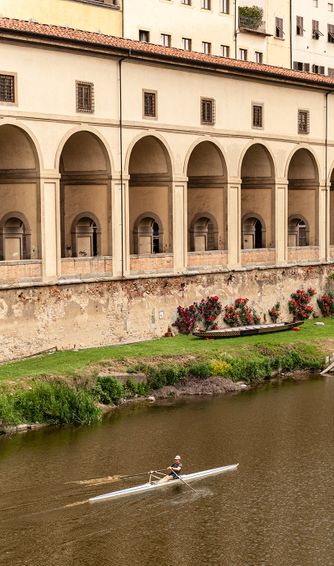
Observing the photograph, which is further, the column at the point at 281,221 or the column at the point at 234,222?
the column at the point at 281,221

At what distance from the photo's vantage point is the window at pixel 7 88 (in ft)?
132

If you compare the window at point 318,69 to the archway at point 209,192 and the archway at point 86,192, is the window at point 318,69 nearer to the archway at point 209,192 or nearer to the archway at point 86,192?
the archway at point 209,192

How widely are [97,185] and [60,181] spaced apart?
1998mm

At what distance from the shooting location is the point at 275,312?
171ft

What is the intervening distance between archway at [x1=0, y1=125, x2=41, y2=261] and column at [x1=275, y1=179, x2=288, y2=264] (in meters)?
13.6

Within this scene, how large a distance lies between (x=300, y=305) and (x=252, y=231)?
14.0 feet

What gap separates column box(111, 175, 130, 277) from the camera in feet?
147

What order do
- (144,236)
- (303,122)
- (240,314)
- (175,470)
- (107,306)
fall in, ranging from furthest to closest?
(303,122)
(144,236)
(240,314)
(107,306)
(175,470)

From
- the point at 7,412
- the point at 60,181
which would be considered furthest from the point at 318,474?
the point at 60,181

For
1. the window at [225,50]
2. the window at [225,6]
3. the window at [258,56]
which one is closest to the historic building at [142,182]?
the window at [225,50]

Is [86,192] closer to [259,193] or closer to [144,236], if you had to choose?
[144,236]

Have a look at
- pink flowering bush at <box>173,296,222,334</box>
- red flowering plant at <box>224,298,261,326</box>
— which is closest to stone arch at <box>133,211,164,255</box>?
pink flowering bush at <box>173,296,222,334</box>

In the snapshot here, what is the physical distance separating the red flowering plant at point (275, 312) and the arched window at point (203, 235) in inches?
143

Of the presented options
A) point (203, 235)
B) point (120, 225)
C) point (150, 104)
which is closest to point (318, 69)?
point (203, 235)
